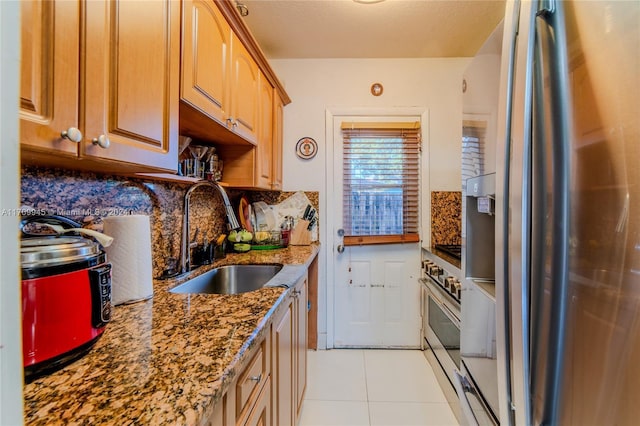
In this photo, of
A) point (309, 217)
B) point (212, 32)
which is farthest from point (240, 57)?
point (309, 217)

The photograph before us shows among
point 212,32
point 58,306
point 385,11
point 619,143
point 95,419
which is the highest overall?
point 385,11

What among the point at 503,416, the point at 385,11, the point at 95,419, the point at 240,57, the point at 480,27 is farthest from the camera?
the point at 480,27

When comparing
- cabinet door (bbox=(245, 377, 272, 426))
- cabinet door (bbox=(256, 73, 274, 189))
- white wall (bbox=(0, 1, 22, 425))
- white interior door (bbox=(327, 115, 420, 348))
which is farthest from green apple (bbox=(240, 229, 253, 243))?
white wall (bbox=(0, 1, 22, 425))

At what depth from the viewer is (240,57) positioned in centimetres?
152

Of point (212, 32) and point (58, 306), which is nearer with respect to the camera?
point (58, 306)

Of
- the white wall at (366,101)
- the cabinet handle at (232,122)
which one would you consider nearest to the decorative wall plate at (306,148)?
the white wall at (366,101)

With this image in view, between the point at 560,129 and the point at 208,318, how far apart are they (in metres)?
1.01

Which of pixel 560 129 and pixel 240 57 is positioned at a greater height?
pixel 240 57

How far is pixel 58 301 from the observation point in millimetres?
561

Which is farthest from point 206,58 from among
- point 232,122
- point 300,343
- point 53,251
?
point 300,343

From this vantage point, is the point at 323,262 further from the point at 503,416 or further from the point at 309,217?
the point at 503,416

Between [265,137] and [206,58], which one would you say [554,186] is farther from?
[265,137]

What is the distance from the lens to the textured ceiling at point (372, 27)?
5.84 ft

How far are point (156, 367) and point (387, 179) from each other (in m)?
2.15
